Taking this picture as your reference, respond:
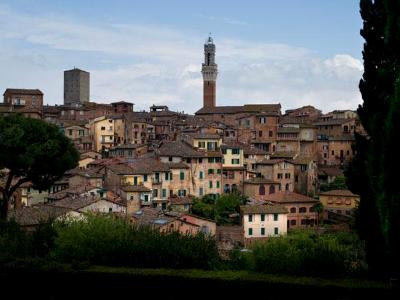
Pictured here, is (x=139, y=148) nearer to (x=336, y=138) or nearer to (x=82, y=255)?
(x=336, y=138)

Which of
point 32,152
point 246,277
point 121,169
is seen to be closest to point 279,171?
point 121,169

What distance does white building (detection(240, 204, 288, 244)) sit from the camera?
178 feet

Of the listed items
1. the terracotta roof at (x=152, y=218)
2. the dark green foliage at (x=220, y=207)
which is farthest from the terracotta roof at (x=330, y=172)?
the terracotta roof at (x=152, y=218)

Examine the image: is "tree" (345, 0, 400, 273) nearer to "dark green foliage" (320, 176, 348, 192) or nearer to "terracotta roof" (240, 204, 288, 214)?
"terracotta roof" (240, 204, 288, 214)

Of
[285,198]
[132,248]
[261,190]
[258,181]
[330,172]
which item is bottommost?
[285,198]

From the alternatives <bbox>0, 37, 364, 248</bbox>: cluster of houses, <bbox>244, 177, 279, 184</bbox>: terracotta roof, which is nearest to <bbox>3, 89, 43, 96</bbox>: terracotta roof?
<bbox>0, 37, 364, 248</bbox>: cluster of houses

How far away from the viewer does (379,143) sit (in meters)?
14.2

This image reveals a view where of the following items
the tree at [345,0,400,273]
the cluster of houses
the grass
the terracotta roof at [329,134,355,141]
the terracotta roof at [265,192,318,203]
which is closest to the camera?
the tree at [345,0,400,273]

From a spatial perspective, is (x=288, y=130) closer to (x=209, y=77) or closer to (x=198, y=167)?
(x=198, y=167)

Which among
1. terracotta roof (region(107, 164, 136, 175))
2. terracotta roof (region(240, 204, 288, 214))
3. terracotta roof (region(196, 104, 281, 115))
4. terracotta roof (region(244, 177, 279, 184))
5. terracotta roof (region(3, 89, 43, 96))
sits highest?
terracotta roof (region(3, 89, 43, 96))

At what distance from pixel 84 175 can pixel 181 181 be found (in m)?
11.6

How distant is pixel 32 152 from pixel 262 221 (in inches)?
1067

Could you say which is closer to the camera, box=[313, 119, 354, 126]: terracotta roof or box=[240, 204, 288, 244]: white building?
box=[240, 204, 288, 244]: white building

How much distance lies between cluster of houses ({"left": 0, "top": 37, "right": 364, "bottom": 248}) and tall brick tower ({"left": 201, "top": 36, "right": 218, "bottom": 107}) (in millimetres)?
22009
